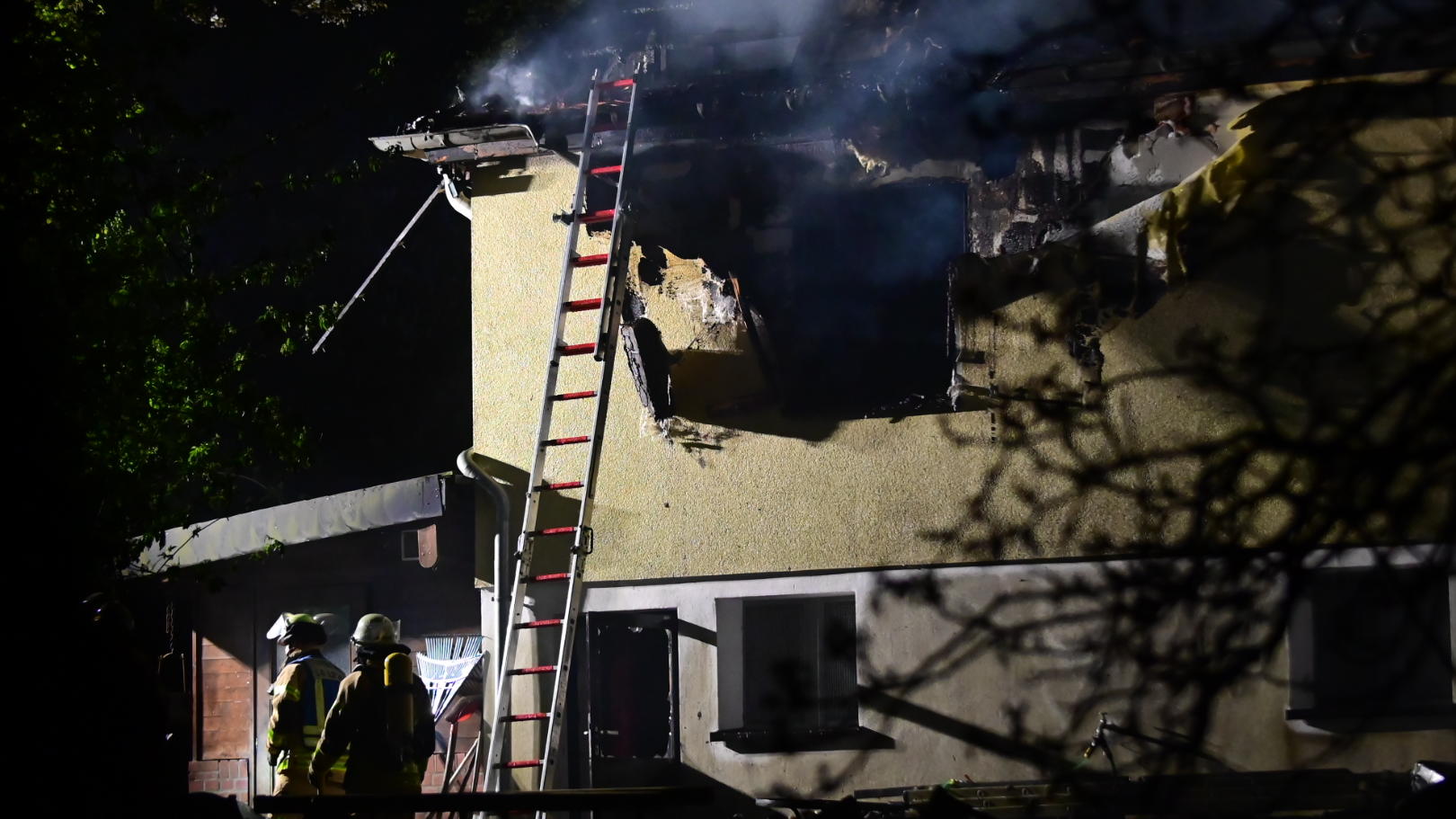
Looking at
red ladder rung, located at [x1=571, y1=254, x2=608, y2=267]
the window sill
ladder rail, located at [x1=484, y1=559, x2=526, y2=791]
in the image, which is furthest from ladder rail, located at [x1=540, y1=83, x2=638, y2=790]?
the window sill

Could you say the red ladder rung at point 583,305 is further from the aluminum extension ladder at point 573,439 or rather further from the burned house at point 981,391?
the burned house at point 981,391

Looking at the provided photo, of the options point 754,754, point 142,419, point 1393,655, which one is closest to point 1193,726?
point 1393,655

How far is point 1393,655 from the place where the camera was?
24.3 ft

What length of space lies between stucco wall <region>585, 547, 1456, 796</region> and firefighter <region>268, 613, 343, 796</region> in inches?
91.8

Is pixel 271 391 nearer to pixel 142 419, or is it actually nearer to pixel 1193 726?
pixel 142 419

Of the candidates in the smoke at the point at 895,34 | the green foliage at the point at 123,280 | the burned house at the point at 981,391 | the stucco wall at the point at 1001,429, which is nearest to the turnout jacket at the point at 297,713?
the green foliage at the point at 123,280

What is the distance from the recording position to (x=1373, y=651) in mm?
7441

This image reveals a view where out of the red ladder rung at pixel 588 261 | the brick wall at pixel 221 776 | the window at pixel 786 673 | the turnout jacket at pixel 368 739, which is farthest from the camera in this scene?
the brick wall at pixel 221 776

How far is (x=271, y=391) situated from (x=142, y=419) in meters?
6.96

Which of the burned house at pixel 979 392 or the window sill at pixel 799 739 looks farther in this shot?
the window sill at pixel 799 739

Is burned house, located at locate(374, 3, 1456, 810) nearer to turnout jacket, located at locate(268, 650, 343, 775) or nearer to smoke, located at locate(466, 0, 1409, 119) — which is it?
smoke, located at locate(466, 0, 1409, 119)

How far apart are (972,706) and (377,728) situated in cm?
358

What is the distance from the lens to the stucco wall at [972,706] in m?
7.39

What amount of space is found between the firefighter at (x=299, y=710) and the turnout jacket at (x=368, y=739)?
0.58 ft
